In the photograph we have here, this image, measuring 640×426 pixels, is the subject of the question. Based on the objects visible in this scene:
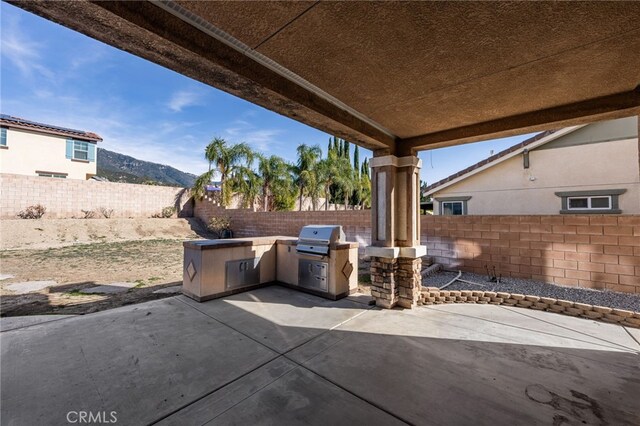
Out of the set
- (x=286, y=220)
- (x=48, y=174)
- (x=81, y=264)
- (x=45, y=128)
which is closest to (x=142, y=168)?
(x=48, y=174)

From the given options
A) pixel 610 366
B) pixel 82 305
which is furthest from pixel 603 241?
pixel 82 305

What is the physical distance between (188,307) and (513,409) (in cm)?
425

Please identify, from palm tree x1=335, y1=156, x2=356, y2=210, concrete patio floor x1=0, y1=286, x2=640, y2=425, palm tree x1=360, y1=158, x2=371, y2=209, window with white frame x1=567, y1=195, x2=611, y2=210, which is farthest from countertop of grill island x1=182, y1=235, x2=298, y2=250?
palm tree x1=360, y1=158, x2=371, y2=209

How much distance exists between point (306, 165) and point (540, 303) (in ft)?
50.8

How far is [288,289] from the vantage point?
5.37 metres

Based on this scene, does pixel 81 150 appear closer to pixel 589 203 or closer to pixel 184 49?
pixel 184 49

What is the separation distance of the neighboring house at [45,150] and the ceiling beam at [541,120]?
2101 cm

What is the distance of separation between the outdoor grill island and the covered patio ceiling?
2.37 metres

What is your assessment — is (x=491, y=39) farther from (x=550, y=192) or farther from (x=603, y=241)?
(x=550, y=192)

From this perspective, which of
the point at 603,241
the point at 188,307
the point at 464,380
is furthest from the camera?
the point at 603,241

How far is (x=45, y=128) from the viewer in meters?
15.3

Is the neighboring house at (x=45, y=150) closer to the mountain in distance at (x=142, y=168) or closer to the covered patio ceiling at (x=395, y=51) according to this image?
the covered patio ceiling at (x=395, y=51)

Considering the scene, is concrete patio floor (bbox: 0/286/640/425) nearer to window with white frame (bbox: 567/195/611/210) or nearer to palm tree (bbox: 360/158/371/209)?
window with white frame (bbox: 567/195/611/210)

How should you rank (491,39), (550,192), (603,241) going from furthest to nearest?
Result: (550,192) < (603,241) < (491,39)
